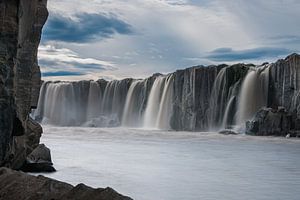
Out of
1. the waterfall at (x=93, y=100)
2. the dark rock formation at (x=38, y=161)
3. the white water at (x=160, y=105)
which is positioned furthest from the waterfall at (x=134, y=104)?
the dark rock formation at (x=38, y=161)

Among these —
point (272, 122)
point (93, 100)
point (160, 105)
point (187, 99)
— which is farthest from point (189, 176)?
point (93, 100)

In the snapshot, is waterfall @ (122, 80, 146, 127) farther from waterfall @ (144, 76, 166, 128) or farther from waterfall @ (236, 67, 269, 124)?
waterfall @ (236, 67, 269, 124)

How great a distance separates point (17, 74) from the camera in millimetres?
12828

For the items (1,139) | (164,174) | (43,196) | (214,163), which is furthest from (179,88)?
(43,196)

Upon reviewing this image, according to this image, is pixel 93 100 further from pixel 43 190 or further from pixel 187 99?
pixel 43 190

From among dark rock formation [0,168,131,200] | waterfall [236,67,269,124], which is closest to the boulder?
waterfall [236,67,269,124]

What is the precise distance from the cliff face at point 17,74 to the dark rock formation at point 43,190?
4.00m

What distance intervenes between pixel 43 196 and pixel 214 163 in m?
15.7

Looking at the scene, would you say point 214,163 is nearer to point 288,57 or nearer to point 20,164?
point 20,164

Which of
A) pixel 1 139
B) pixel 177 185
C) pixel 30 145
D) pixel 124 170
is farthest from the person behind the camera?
pixel 124 170

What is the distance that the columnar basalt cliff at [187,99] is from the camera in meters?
52.1

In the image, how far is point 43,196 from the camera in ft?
20.2

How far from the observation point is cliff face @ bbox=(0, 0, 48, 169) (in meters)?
10.9

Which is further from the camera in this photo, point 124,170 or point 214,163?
point 214,163
